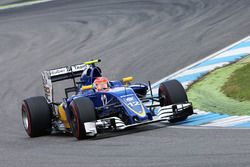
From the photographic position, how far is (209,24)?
22.4 meters

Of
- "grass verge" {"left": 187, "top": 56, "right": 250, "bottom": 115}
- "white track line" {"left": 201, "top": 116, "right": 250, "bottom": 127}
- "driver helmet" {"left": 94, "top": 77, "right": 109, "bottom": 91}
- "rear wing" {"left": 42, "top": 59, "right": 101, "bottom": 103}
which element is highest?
"rear wing" {"left": 42, "top": 59, "right": 101, "bottom": 103}

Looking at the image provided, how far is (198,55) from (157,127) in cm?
679

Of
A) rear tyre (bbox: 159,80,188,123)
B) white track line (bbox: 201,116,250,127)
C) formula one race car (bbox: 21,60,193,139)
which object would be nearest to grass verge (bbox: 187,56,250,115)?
white track line (bbox: 201,116,250,127)

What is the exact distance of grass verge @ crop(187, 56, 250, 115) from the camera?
546 inches

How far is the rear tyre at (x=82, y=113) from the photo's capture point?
1280 centimetres

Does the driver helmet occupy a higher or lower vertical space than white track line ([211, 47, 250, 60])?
lower

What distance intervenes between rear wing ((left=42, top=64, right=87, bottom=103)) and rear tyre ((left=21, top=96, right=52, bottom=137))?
61 centimetres

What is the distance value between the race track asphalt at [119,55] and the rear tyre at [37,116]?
33cm

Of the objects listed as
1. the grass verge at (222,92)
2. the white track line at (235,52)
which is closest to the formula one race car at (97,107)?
the grass verge at (222,92)

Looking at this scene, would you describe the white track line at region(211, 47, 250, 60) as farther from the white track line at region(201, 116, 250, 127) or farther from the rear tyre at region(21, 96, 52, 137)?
the white track line at region(201, 116, 250, 127)

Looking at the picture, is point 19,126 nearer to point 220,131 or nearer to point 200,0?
point 220,131

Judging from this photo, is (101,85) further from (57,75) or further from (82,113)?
(57,75)

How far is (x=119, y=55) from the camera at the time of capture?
2133 cm

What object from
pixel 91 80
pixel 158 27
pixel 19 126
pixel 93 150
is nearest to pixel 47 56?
pixel 158 27
